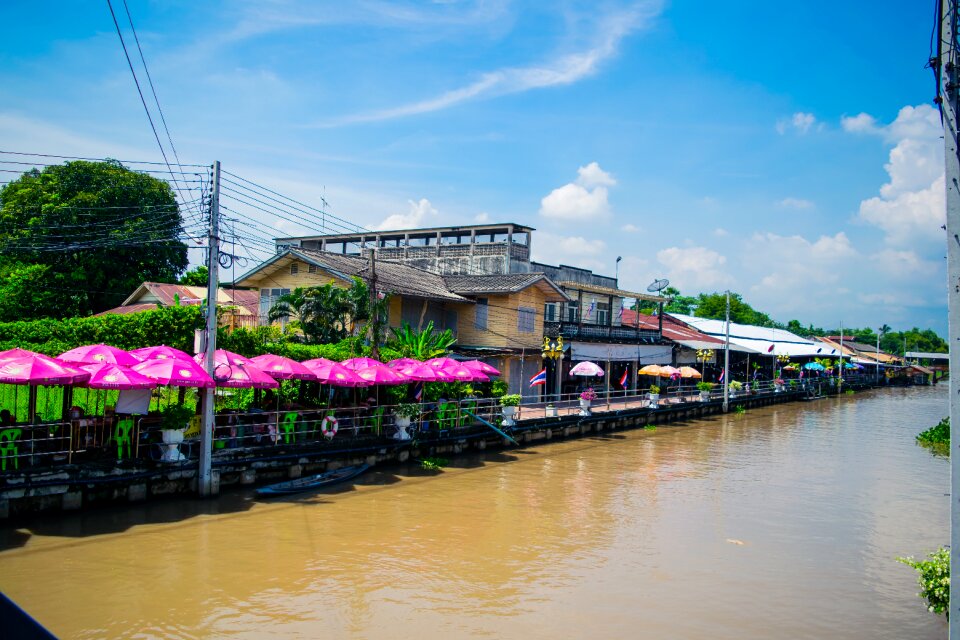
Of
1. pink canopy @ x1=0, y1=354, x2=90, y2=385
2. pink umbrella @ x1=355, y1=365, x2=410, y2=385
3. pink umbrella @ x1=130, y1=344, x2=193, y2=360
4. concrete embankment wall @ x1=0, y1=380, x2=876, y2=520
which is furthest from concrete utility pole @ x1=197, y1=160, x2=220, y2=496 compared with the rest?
pink umbrella @ x1=355, y1=365, x2=410, y2=385

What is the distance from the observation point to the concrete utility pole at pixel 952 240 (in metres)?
5.54

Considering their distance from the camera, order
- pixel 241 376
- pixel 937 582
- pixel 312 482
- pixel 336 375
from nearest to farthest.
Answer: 1. pixel 937 582
2. pixel 241 376
3. pixel 312 482
4. pixel 336 375

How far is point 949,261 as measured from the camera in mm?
5746

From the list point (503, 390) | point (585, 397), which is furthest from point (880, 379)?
point (503, 390)

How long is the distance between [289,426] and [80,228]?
76.9 feet

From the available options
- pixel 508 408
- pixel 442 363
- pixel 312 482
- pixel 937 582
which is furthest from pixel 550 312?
pixel 937 582

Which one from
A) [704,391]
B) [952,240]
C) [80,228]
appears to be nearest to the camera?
[952,240]

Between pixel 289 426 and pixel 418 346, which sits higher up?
pixel 418 346

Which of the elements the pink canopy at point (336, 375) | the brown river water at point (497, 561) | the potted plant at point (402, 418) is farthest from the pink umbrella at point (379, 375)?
the brown river water at point (497, 561)

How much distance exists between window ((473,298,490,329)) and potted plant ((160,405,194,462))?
1780cm

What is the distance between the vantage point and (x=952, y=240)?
576 centimetres

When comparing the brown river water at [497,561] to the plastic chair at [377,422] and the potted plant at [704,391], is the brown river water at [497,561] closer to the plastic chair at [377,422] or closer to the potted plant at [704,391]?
the plastic chair at [377,422]

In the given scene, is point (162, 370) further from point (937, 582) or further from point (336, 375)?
point (937, 582)

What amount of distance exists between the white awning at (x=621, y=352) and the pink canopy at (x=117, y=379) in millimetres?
24586
